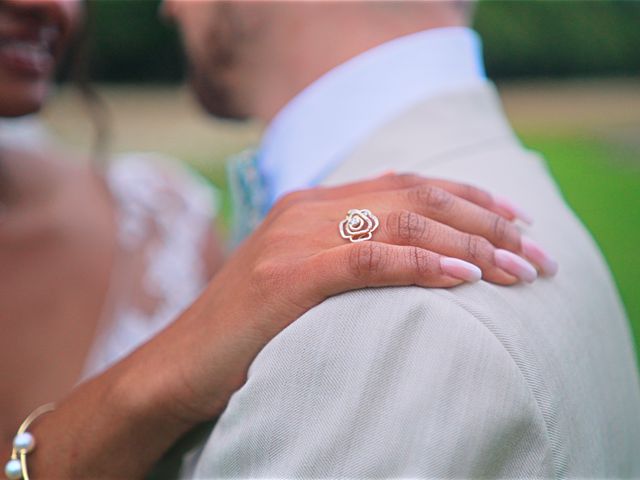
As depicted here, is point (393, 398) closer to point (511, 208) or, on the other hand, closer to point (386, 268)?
→ point (386, 268)

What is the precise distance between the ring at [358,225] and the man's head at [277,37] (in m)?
0.59

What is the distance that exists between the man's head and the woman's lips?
0.56 meters

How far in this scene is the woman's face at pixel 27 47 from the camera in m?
2.37

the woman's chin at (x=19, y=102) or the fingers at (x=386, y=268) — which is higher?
the fingers at (x=386, y=268)

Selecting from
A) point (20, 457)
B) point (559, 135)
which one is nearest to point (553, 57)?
point (559, 135)

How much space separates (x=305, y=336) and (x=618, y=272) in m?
5.46

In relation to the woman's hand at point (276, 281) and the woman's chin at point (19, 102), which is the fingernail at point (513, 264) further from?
the woman's chin at point (19, 102)

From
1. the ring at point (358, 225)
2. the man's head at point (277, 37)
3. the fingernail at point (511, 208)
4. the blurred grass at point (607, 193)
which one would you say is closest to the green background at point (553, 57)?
the blurred grass at point (607, 193)

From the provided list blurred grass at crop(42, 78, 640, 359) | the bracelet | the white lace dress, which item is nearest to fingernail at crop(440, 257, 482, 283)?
the bracelet

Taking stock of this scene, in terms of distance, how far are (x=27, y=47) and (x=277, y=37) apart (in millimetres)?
992

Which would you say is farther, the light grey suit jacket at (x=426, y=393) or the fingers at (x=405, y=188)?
the fingers at (x=405, y=188)

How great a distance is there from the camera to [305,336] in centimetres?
121

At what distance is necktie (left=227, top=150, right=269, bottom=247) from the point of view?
1958mm

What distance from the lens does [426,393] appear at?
112 centimetres
